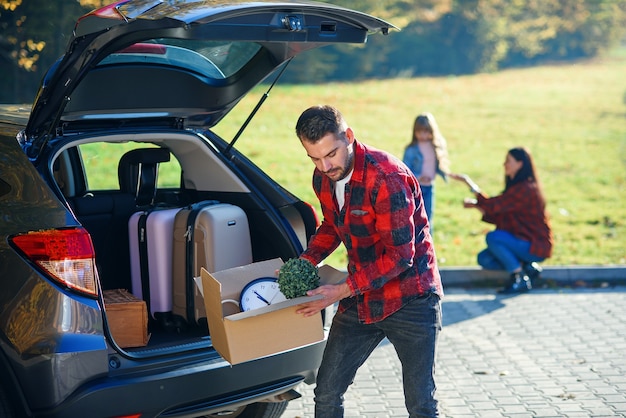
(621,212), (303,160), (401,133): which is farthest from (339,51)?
(621,212)

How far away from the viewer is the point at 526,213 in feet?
28.0

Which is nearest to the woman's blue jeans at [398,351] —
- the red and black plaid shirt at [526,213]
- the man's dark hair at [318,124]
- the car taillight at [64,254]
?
the man's dark hair at [318,124]

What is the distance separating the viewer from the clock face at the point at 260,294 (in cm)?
417

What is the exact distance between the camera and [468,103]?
26031 millimetres

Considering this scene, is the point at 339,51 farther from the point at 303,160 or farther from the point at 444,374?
the point at 444,374

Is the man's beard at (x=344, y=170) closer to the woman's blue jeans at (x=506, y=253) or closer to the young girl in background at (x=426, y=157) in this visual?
the woman's blue jeans at (x=506, y=253)

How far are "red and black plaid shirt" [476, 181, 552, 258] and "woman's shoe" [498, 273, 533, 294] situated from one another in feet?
0.82

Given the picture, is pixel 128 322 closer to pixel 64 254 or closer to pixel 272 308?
pixel 64 254

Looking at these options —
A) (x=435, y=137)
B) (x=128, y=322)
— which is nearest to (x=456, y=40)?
(x=435, y=137)

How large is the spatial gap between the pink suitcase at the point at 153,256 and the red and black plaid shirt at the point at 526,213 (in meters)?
4.24

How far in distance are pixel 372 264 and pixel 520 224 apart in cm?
502

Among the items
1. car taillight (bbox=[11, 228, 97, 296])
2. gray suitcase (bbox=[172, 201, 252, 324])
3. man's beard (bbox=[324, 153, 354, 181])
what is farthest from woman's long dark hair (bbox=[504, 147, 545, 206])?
car taillight (bbox=[11, 228, 97, 296])

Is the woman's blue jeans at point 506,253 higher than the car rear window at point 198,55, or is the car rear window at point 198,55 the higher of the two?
the car rear window at point 198,55

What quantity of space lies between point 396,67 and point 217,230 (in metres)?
29.2
